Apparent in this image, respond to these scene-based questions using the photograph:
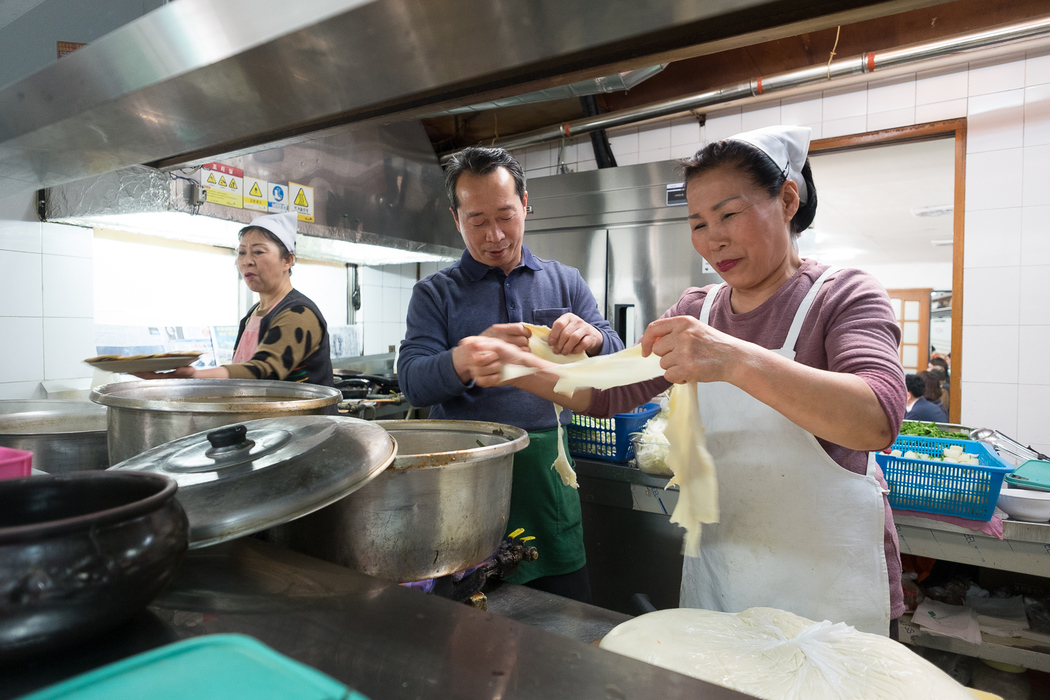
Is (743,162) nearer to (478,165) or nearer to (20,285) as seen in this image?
(478,165)

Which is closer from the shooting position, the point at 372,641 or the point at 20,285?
the point at 372,641

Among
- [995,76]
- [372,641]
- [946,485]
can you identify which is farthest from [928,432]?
[372,641]

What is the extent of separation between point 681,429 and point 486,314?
78cm

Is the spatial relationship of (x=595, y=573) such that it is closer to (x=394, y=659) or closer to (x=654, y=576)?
(x=654, y=576)

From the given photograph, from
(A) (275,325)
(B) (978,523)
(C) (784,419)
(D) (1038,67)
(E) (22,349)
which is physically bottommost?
(B) (978,523)

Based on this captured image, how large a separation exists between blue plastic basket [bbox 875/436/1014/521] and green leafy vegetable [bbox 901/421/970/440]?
0.36 metres

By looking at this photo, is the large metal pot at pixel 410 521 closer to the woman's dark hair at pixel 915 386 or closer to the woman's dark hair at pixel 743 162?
the woman's dark hair at pixel 743 162

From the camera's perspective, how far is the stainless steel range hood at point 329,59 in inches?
23.4

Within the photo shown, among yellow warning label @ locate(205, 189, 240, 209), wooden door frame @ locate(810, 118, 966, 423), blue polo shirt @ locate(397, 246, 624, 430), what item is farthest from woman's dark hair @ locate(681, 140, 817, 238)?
wooden door frame @ locate(810, 118, 966, 423)

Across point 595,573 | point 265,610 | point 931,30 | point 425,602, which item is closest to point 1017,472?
point 595,573

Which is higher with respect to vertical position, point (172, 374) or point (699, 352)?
point (699, 352)

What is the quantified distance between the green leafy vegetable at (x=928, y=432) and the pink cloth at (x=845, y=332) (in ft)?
4.70

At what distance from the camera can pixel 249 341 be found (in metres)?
2.49

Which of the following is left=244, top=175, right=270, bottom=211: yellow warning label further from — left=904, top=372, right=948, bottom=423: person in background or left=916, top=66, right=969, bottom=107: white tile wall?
left=904, top=372, right=948, bottom=423: person in background
